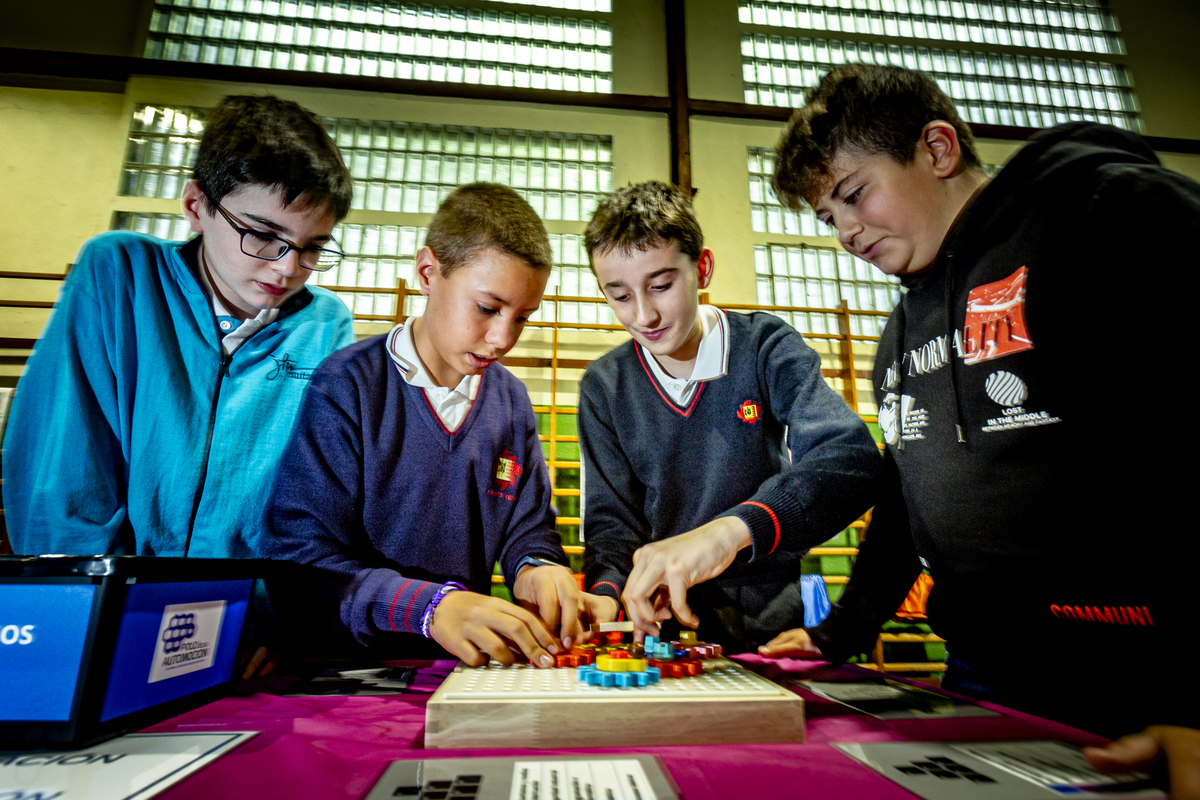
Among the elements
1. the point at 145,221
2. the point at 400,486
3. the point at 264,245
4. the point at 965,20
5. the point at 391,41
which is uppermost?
the point at 965,20

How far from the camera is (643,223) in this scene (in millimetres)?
1120

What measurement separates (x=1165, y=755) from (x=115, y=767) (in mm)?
770

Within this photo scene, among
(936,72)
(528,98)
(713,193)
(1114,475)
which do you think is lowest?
(1114,475)

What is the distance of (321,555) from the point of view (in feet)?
3.03

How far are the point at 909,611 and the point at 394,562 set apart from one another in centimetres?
249

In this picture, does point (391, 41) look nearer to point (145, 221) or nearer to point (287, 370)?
point (145, 221)

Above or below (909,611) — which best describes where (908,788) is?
above

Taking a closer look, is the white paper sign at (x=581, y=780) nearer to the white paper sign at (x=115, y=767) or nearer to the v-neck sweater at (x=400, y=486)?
the white paper sign at (x=115, y=767)

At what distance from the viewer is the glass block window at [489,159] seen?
257 cm

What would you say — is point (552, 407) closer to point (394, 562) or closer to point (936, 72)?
point (394, 562)

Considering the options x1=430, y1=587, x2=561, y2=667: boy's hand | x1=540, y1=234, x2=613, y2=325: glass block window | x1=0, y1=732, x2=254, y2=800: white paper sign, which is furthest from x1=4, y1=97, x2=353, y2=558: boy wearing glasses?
x1=540, y1=234, x2=613, y2=325: glass block window

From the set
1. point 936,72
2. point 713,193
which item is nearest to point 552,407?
point 713,193

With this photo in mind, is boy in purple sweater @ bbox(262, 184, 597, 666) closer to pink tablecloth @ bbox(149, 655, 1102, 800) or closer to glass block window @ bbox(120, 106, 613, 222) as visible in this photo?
pink tablecloth @ bbox(149, 655, 1102, 800)

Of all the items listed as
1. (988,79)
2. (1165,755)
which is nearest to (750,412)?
(1165,755)
